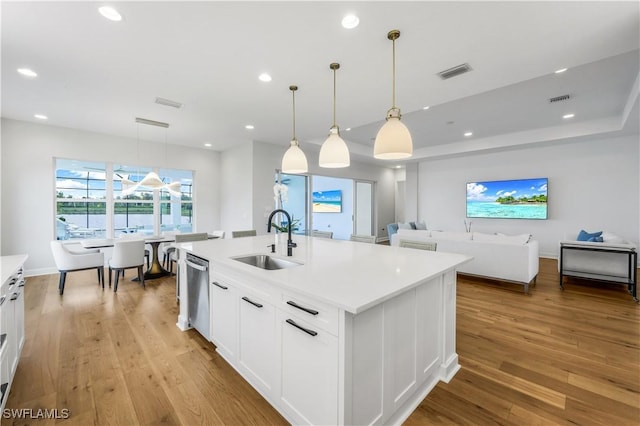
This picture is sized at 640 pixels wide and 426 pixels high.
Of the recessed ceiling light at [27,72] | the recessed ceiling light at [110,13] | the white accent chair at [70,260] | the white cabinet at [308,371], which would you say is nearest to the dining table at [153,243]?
the white accent chair at [70,260]

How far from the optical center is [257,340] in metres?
1.79

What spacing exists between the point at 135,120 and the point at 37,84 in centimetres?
137

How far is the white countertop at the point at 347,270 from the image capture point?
1.31m

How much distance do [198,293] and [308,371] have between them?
1.62m

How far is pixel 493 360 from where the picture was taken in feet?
7.38

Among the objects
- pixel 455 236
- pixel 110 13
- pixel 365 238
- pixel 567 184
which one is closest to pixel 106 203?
pixel 110 13

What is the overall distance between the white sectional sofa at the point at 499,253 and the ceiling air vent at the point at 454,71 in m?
2.68

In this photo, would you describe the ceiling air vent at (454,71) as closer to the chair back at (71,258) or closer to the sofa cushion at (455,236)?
the sofa cushion at (455,236)

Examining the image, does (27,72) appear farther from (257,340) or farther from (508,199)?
(508,199)

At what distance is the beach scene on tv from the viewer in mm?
6570

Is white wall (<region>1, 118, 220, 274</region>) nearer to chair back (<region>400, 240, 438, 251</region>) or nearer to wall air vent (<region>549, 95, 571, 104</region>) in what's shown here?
chair back (<region>400, 240, 438, 251</region>)

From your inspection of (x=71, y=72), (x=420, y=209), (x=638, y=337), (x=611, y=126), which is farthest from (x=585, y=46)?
(x=420, y=209)

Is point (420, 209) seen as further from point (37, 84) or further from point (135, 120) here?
point (37, 84)

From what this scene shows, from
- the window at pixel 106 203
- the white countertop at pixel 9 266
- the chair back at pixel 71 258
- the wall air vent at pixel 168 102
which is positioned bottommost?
the chair back at pixel 71 258
